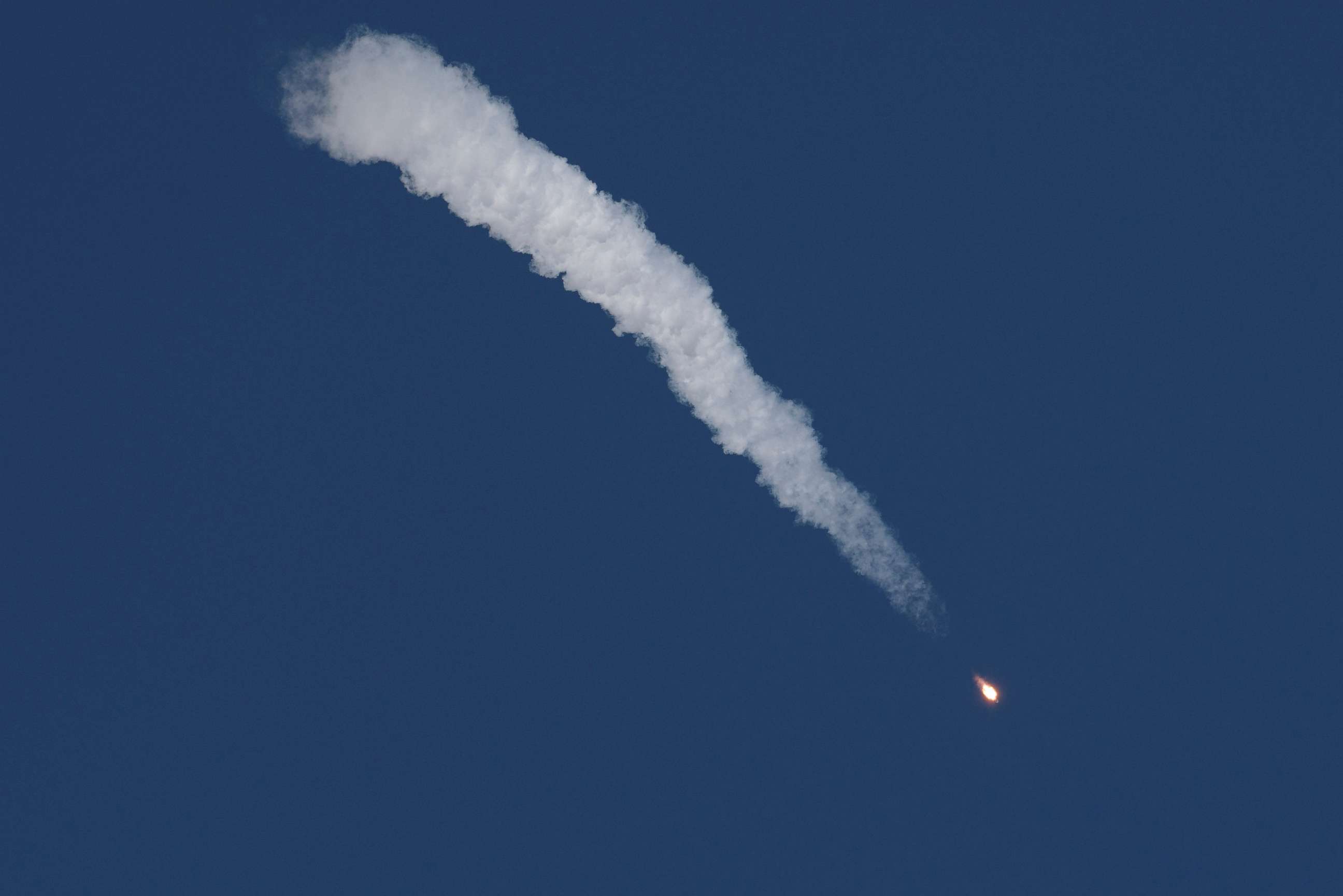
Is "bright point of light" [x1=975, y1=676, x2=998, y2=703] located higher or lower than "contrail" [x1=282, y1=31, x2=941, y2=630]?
lower

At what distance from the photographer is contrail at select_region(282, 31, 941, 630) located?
40.6m

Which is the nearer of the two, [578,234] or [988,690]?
[578,234]

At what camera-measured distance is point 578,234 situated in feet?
136

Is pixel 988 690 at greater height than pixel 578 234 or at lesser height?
lesser

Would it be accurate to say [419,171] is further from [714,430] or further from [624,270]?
[714,430]

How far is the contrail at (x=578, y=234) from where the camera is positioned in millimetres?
40594

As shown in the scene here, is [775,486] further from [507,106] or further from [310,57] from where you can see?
[310,57]

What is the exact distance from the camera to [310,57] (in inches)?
1597

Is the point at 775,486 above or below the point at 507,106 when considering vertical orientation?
below

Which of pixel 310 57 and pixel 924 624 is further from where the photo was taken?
pixel 924 624

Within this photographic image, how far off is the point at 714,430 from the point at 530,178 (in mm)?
9035

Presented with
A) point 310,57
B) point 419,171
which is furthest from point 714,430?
point 310,57

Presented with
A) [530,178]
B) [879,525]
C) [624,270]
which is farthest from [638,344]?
[879,525]

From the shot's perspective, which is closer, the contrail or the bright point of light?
the contrail
